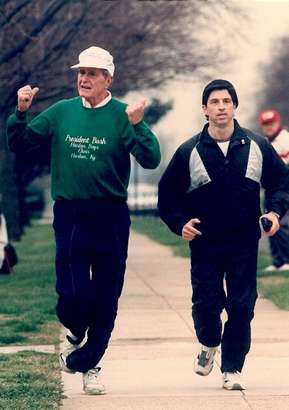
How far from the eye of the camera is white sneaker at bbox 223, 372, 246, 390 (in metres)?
7.82

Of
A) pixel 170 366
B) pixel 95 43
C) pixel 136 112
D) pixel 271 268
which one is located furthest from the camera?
pixel 95 43

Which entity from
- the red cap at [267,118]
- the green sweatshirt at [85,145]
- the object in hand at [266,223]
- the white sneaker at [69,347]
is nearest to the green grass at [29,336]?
the white sneaker at [69,347]

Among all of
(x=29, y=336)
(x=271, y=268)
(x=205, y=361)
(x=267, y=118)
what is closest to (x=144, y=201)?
(x=271, y=268)

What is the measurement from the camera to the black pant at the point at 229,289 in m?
7.89

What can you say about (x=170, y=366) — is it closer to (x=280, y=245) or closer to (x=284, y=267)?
(x=280, y=245)

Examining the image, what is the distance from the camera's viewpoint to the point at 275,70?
7575 centimetres

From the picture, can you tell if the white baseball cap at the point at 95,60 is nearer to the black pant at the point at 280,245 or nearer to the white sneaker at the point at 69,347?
the white sneaker at the point at 69,347

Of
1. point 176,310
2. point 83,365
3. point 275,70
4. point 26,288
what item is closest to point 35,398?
point 83,365

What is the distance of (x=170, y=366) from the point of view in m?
8.92

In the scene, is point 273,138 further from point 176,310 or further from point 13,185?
point 13,185

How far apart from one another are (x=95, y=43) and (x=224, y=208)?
17248 millimetres

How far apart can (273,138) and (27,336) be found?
206 inches

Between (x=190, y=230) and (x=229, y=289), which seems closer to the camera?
(x=190, y=230)

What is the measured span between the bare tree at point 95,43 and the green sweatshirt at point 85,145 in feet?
31.4
